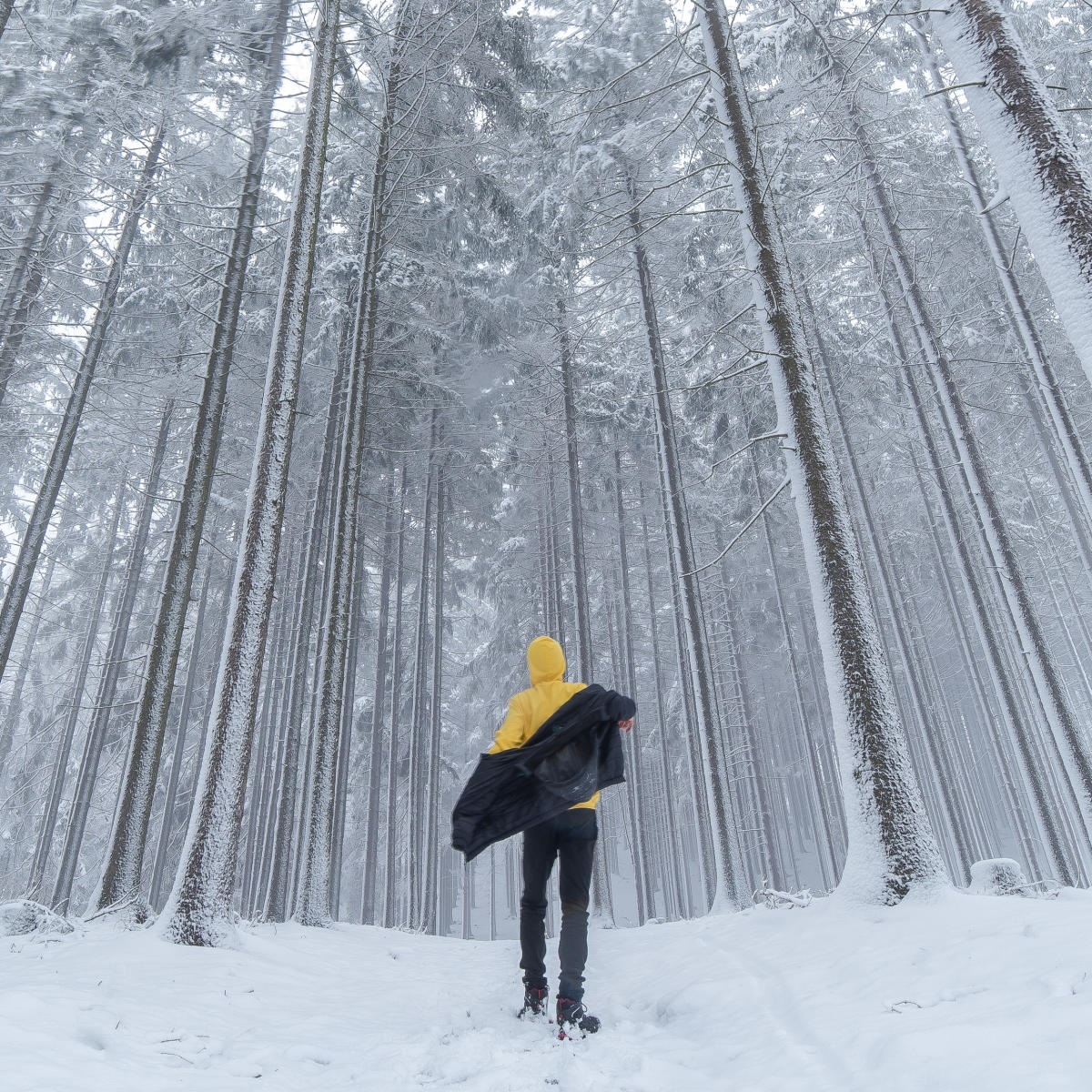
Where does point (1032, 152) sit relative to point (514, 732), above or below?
above

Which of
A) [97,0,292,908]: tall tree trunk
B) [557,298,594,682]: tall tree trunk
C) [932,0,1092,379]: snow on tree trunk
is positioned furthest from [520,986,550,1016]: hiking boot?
[557,298,594,682]: tall tree trunk

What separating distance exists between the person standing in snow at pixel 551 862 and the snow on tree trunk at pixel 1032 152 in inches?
139

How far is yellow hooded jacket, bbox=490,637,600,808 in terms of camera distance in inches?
159

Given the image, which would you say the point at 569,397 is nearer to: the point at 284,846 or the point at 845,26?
the point at 845,26

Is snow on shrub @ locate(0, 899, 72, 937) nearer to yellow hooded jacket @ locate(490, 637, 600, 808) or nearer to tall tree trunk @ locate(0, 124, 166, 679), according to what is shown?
tall tree trunk @ locate(0, 124, 166, 679)

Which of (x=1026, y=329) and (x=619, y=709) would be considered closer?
(x=619, y=709)

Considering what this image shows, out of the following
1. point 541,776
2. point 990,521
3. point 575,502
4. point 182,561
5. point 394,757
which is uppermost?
point 575,502

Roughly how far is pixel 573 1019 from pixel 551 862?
806 mm

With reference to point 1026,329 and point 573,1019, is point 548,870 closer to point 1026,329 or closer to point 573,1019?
point 573,1019

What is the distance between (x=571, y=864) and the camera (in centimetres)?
373

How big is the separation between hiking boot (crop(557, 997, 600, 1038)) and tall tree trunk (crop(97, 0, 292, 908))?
15.2 feet

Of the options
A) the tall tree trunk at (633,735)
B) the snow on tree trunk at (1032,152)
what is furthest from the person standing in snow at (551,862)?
the tall tree trunk at (633,735)

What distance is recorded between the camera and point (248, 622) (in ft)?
21.9

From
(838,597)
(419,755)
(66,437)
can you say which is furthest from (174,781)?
(838,597)
